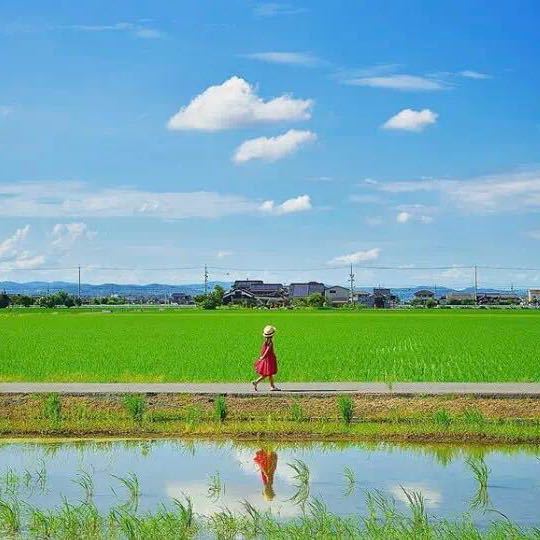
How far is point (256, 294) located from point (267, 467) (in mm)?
148764

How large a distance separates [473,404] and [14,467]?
755 centimetres

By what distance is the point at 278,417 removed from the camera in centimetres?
1584

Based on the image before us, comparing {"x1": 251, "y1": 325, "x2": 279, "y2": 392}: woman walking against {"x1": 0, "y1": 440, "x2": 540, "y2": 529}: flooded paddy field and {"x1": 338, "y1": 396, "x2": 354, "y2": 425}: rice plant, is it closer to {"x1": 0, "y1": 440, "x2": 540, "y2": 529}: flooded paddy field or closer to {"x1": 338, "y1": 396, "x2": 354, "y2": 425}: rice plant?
{"x1": 338, "y1": 396, "x2": 354, "y2": 425}: rice plant

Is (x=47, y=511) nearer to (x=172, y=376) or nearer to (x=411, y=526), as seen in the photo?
(x=411, y=526)

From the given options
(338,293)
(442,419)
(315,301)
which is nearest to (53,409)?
(442,419)

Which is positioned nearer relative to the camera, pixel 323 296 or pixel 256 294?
pixel 323 296

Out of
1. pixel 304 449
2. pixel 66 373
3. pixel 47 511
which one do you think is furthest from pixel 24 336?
pixel 47 511

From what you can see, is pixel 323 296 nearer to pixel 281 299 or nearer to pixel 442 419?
pixel 281 299

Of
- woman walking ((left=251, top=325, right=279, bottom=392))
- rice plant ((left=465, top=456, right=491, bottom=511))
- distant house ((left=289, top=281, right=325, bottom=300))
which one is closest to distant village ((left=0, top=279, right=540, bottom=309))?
distant house ((left=289, top=281, right=325, bottom=300))

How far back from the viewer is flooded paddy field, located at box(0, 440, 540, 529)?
32.4 ft

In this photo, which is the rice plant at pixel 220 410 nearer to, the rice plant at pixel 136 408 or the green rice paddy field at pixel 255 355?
the rice plant at pixel 136 408

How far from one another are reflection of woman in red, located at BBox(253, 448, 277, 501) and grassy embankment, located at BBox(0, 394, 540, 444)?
3.86 feet

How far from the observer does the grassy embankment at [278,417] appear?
564 inches

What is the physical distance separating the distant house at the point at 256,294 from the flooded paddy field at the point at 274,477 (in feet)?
390
